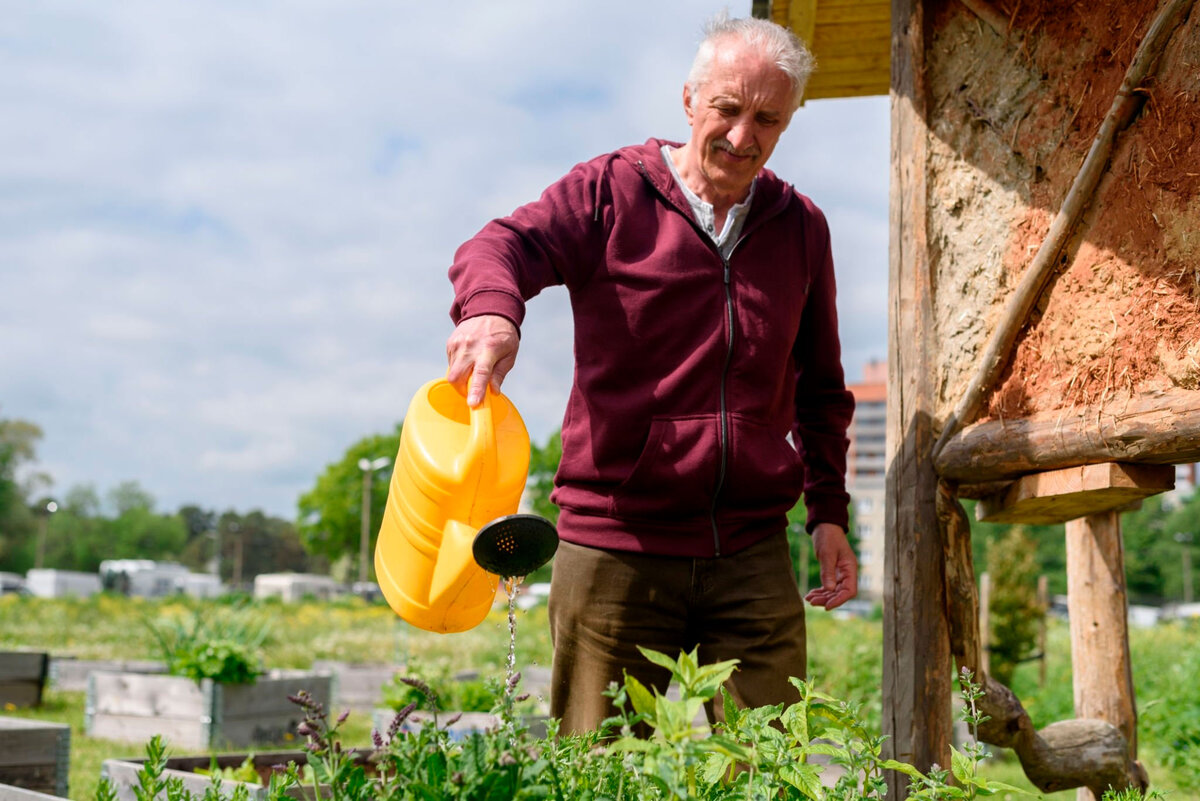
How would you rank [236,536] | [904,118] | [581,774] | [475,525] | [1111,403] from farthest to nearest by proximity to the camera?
[236,536]
[904,118]
[1111,403]
[475,525]
[581,774]

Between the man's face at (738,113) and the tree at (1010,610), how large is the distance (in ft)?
29.2

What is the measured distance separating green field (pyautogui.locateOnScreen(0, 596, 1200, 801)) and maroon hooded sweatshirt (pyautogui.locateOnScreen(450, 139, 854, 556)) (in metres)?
0.47

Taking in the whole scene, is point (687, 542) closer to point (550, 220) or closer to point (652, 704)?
point (550, 220)

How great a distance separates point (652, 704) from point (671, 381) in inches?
54.5

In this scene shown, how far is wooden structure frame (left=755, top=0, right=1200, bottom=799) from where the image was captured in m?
2.89

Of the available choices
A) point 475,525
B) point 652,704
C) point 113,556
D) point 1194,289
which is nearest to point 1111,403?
point 1194,289

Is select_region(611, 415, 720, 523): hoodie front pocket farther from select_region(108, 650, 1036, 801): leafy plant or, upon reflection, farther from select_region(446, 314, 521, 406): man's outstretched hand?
select_region(108, 650, 1036, 801): leafy plant

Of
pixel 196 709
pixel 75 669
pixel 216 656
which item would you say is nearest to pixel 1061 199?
pixel 216 656

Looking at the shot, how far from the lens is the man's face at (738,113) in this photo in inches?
107

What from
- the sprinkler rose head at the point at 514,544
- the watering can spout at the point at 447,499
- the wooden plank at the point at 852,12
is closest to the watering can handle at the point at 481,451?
the watering can spout at the point at 447,499

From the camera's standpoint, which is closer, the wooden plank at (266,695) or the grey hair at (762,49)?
the grey hair at (762,49)

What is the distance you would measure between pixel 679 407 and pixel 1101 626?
9.28ft

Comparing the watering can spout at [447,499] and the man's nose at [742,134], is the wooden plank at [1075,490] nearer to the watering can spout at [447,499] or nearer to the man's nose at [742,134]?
the man's nose at [742,134]

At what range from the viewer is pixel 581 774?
4.90 ft
